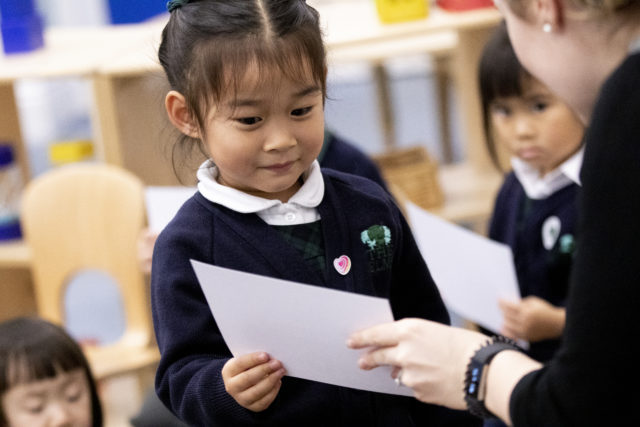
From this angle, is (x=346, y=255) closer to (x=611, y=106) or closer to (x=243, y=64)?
(x=243, y=64)

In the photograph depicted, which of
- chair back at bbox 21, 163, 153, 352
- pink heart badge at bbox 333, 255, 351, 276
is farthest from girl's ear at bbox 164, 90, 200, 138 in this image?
chair back at bbox 21, 163, 153, 352

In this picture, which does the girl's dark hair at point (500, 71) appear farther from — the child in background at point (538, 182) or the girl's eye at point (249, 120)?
the girl's eye at point (249, 120)

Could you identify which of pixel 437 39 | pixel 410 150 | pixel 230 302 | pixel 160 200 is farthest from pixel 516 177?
pixel 437 39

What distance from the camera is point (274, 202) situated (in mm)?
1091

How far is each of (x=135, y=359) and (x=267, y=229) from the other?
1513 millimetres

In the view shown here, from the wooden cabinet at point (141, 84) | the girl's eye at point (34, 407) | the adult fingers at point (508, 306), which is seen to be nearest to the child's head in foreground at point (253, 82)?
the adult fingers at point (508, 306)

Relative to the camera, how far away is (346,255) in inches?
43.1

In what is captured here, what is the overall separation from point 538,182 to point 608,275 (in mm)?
1119

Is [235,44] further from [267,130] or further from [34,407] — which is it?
[34,407]

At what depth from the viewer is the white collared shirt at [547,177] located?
189 cm

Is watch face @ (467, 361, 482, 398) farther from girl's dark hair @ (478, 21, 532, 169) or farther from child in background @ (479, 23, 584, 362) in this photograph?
girl's dark hair @ (478, 21, 532, 169)

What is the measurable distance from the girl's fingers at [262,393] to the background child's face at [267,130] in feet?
0.68

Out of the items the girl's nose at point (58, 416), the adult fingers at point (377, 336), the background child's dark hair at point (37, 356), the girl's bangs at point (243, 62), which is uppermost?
the girl's bangs at point (243, 62)

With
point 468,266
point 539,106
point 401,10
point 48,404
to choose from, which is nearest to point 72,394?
point 48,404
